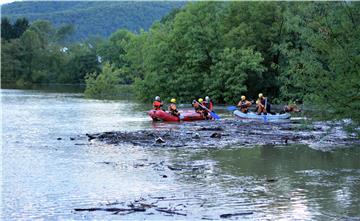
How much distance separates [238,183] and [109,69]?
59966 millimetres

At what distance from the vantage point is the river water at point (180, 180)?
45.7ft

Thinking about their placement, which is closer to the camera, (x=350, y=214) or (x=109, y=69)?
(x=350, y=214)

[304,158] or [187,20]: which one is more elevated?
[187,20]

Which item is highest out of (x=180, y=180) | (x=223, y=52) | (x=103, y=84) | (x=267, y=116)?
(x=223, y=52)

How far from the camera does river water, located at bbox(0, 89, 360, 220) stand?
548 inches

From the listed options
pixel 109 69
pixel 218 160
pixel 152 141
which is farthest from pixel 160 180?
pixel 109 69

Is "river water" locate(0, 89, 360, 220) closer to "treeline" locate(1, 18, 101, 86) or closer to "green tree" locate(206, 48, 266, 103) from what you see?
"green tree" locate(206, 48, 266, 103)

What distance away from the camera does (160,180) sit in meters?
17.3

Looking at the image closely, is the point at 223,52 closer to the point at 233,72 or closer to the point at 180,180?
the point at 233,72

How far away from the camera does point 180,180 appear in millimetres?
17312

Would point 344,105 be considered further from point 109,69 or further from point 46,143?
point 109,69

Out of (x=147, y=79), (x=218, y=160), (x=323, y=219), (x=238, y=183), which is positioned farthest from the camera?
(x=147, y=79)

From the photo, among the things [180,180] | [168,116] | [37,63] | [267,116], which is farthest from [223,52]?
[37,63]

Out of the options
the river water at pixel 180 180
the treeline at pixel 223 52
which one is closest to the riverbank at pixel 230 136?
the river water at pixel 180 180
